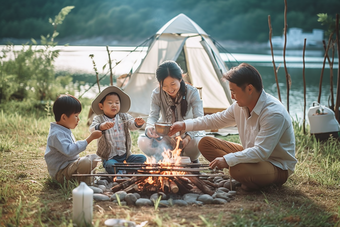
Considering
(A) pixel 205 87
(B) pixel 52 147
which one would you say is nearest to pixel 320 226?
(B) pixel 52 147

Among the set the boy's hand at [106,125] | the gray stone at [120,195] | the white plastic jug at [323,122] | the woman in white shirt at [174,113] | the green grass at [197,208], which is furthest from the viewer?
the white plastic jug at [323,122]

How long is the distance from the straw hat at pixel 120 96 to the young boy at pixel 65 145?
48 centimetres

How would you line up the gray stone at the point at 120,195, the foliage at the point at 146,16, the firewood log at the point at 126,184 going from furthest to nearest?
the foliage at the point at 146,16 < the firewood log at the point at 126,184 < the gray stone at the point at 120,195

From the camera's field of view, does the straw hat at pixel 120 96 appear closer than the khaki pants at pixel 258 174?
No

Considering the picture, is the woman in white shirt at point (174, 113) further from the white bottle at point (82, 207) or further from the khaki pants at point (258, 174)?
the white bottle at point (82, 207)

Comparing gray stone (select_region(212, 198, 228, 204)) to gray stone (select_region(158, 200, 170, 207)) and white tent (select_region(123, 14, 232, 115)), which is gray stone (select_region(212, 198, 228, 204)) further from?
white tent (select_region(123, 14, 232, 115))

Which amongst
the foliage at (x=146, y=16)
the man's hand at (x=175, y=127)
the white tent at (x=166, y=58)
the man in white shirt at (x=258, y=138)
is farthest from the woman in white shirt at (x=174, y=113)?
the foliage at (x=146, y=16)

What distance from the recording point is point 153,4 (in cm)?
3891

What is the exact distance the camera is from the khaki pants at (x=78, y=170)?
326 centimetres

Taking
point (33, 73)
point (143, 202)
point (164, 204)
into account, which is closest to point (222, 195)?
point (164, 204)

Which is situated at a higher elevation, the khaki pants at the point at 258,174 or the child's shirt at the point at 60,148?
the child's shirt at the point at 60,148

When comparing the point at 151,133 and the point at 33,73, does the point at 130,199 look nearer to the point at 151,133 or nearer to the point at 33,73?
the point at 151,133

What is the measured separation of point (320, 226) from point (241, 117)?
48.3 inches

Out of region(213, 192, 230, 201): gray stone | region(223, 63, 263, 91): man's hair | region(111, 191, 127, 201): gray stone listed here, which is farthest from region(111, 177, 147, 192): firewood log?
region(223, 63, 263, 91): man's hair
